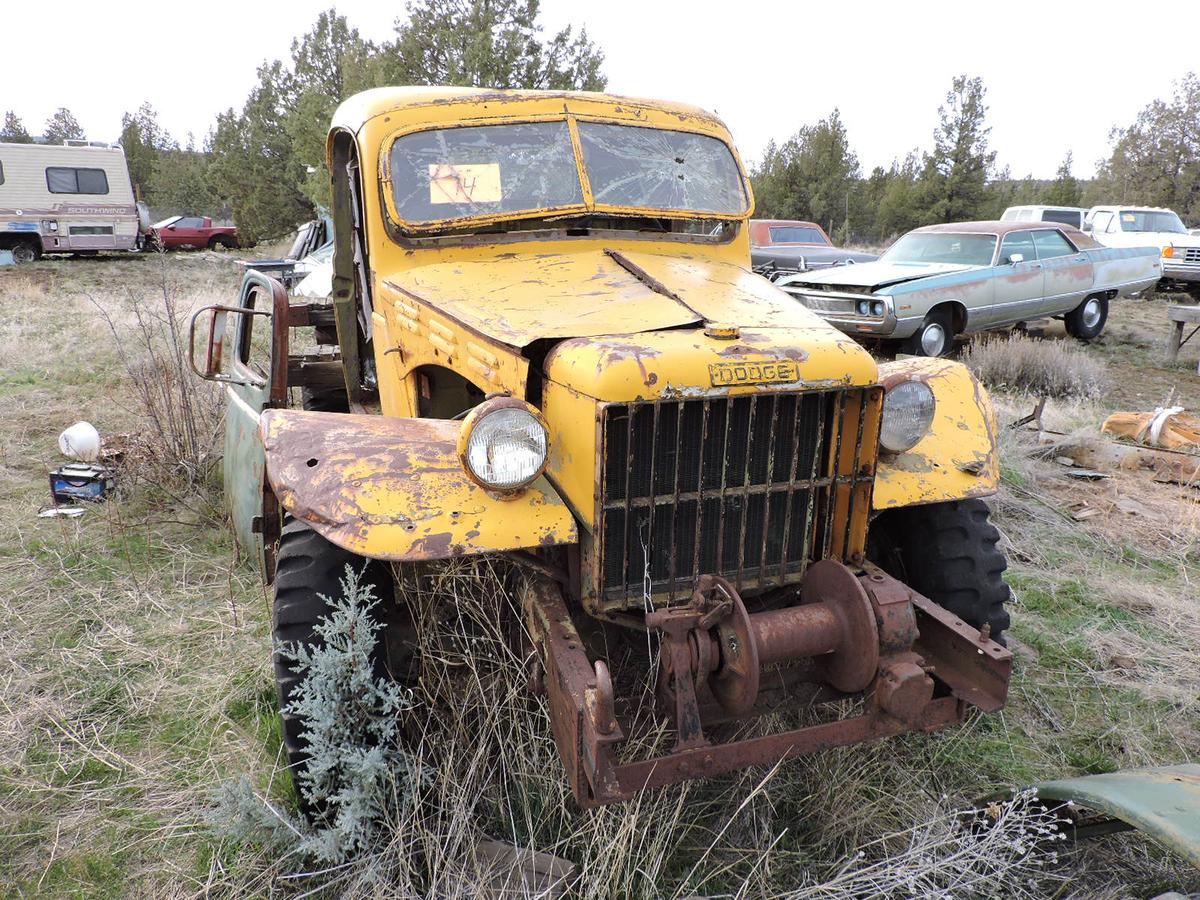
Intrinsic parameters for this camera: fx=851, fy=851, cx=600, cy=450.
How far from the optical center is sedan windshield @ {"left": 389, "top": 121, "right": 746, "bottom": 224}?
12.0 feet

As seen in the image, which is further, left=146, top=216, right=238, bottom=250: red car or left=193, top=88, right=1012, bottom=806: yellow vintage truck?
left=146, top=216, right=238, bottom=250: red car

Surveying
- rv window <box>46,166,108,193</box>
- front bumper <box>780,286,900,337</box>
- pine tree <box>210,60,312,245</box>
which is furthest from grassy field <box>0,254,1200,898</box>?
pine tree <box>210,60,312,245</box>

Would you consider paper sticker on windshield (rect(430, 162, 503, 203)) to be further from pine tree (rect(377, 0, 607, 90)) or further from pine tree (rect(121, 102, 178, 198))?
pine tree (rect(121, 102, 178, 198))

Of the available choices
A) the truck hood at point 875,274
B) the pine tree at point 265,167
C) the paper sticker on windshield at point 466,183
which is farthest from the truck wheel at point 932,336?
the pine tree at point 265,167

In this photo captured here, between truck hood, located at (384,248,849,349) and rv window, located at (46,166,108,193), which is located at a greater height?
rv window, located at (46,166,108,193)

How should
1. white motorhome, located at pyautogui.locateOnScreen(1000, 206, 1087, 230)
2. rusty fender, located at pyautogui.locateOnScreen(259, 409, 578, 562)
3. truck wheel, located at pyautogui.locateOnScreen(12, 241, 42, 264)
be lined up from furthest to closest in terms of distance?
truck wheel, located at pyautogui.locateOnScreen(12, 241, 42, 264) < white motorhome, located at pyautogui.locateOnScreen(1000, 206, 1087, 230) < rusty fender, located at pyautogui.locateOnScreen(259, 409, 578, 562)

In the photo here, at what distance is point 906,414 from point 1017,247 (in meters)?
9.26

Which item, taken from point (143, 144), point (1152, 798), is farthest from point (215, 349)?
point (143, 144)

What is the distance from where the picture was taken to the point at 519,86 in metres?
17.9

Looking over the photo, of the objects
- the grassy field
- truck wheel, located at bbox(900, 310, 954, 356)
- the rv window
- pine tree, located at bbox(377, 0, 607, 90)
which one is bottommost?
the grassy field

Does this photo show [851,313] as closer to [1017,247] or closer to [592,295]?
[1017,247]

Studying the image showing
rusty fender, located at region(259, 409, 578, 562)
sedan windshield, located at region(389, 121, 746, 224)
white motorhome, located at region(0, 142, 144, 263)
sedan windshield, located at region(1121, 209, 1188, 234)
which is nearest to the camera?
rusty fender, located at region(259, 409, 578, 562)

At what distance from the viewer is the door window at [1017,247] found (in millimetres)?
10676

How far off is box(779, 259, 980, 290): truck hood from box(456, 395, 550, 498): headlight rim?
814cm
